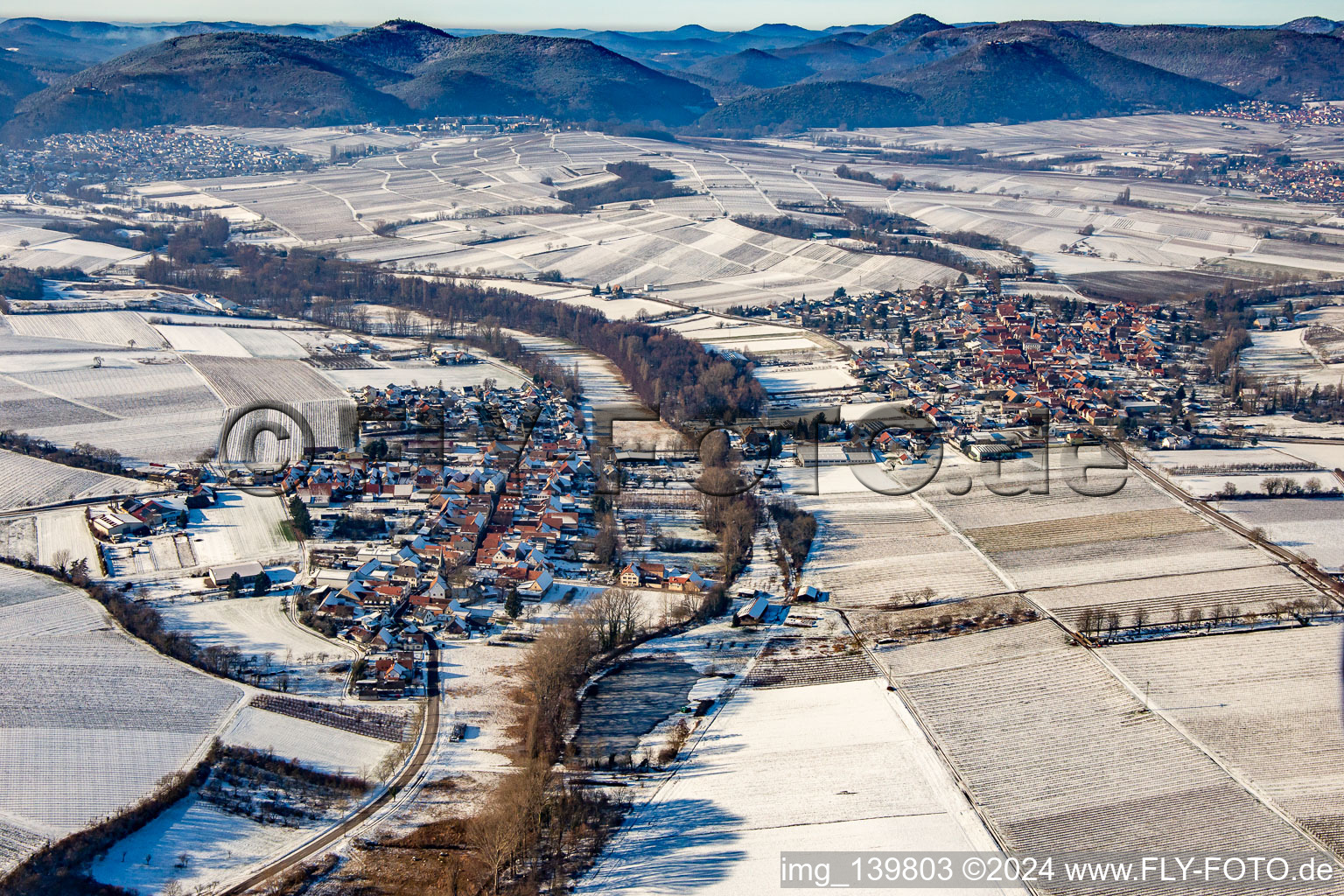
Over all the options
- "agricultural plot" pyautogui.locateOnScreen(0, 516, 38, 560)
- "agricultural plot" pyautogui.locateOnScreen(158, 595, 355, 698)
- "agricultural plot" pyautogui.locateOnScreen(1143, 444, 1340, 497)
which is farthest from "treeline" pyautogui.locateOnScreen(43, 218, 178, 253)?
"agricultural plot" pyautogui.locateOnScreen(1143, 444, 1340, 497)

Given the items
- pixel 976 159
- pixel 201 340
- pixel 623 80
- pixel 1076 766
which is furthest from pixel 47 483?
pixel 623 80

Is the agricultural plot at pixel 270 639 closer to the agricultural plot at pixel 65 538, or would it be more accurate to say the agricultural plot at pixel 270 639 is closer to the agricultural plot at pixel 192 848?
the agricultural plot at pixel 65 538

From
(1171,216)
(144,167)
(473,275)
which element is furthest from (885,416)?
(144,167)

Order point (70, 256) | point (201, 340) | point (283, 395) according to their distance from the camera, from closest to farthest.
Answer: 1. point (283, 395)
2. point (201, 340)
3. point (70, 256)

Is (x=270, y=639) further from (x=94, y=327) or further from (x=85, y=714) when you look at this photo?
(x=94, y=327)

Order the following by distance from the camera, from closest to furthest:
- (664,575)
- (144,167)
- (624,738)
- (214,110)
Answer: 1. (624,738)
2. (664,575)
3. (144,167)
4. (214,110)

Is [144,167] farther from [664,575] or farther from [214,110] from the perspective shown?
[664,575]
